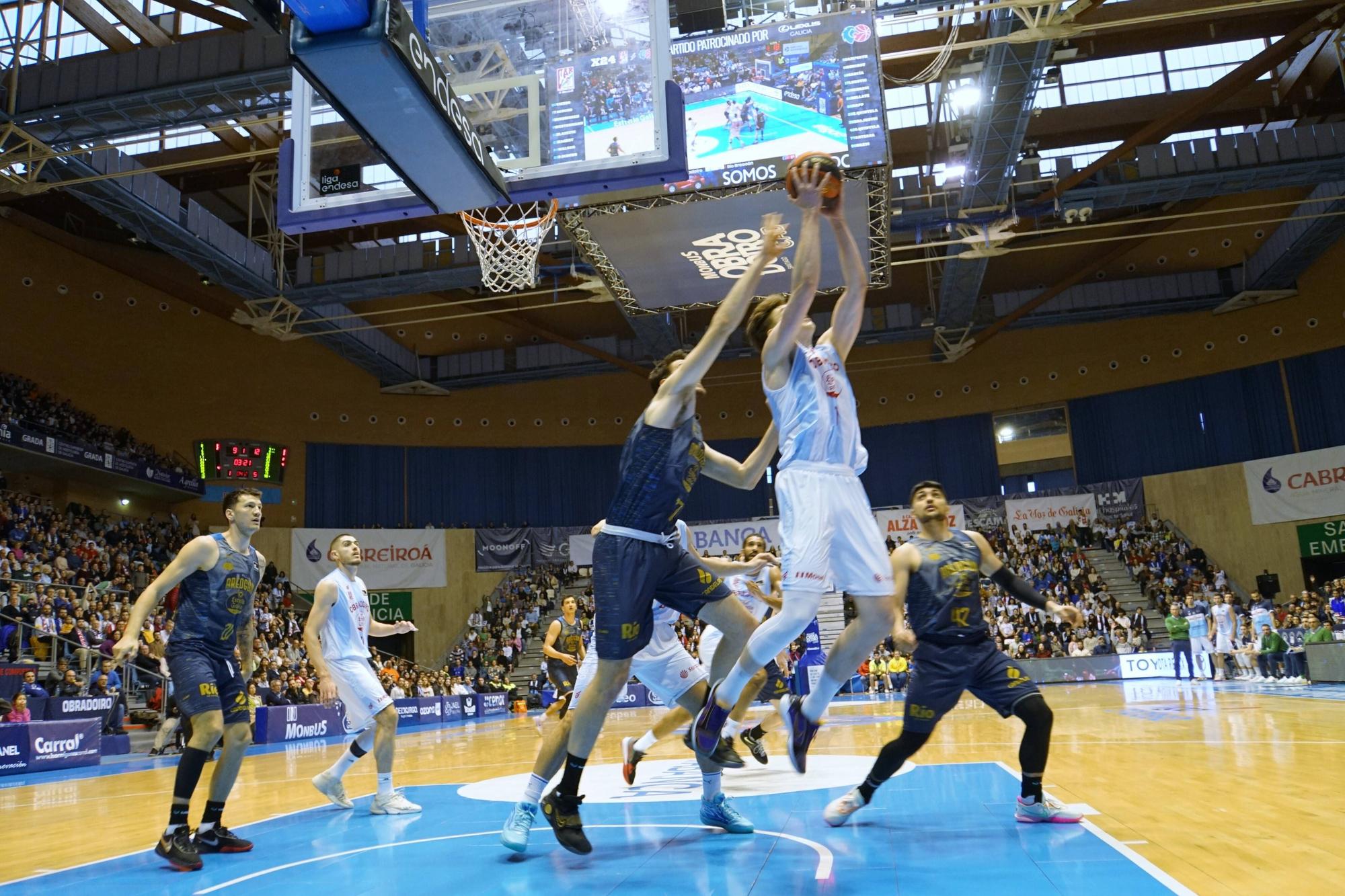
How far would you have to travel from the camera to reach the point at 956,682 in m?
5.11

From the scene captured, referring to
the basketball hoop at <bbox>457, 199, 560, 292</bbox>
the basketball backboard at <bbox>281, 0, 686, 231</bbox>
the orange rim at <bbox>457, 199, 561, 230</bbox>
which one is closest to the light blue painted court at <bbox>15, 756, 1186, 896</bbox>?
the basketball backboard at <bbox>281, 0, 686, 231</bbox>

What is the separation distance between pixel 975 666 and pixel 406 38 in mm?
4930

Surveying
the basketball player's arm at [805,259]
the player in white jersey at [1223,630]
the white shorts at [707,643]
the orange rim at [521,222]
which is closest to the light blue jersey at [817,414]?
the basketball player's arm at [805,259]

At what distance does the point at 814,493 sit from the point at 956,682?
134cm

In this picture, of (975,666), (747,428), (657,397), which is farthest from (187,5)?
(747,428)

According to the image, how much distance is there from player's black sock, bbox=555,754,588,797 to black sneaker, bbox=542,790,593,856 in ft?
0.07

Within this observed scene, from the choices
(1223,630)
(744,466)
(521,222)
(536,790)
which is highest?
(521,222)

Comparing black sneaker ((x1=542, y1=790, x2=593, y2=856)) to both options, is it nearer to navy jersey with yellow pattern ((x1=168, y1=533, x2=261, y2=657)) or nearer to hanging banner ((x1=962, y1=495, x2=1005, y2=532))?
navy jersey with yellow pattern ((x1=168, y1=533, x2=261, y2=657))

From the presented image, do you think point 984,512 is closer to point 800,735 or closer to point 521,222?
point 521,222

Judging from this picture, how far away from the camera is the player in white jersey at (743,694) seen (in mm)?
6258

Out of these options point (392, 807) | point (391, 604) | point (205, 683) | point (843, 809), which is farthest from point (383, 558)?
point (843, 809)

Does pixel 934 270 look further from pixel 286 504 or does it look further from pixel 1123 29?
pixel 286 504

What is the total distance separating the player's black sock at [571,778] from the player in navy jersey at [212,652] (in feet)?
6.81

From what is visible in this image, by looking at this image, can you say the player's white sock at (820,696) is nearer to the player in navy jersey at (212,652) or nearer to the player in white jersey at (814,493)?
the player in white jersey at (814,493)
